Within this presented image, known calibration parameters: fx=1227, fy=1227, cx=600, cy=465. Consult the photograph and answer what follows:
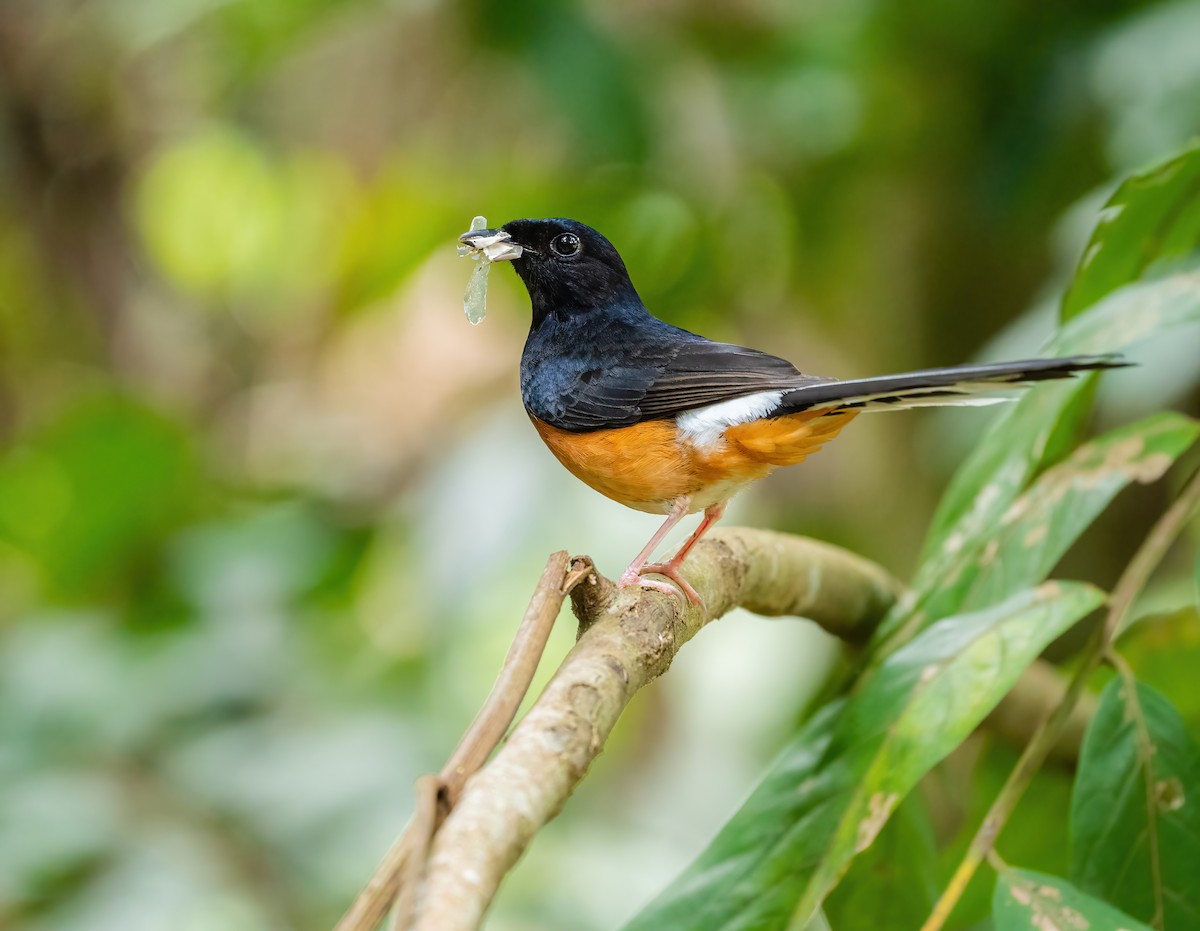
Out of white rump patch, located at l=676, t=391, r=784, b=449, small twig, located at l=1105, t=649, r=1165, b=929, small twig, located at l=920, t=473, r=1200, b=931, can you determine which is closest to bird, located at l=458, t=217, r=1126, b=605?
white rump patch, located at l=676, t=391, r=784, b=449

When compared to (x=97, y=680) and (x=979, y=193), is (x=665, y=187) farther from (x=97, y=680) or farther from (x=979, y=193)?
(x=97, y=680)

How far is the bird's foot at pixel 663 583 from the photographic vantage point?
1.92 meters

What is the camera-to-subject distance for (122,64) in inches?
296

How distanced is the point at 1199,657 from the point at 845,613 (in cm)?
72

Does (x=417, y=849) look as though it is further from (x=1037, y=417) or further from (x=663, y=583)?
(x=1037, y=417)

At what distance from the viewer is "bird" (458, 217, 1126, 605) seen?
91.1 inches

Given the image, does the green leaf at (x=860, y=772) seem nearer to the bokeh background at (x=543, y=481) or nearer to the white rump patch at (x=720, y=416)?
the white rump patch at (x=720, y=416)

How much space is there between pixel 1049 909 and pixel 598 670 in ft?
2.24

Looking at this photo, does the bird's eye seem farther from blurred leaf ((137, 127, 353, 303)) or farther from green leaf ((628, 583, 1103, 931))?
blurred leaf ((137, 127, 353, 303))

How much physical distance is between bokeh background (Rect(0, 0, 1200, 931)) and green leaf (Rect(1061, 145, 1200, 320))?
0.93m

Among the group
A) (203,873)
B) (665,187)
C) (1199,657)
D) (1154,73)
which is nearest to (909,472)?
(665,187)

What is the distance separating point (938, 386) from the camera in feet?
5.77

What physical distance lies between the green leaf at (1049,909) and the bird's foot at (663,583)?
0.61 meters

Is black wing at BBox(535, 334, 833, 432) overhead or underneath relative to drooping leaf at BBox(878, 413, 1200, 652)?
overhead
